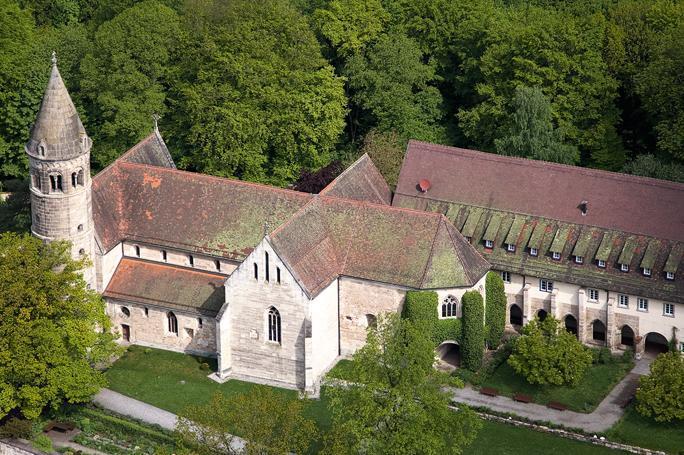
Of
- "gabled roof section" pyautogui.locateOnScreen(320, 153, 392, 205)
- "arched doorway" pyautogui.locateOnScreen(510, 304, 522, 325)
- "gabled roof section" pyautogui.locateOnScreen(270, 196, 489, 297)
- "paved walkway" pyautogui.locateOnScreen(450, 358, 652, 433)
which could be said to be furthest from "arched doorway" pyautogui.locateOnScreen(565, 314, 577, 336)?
"gabled roof section" pyautogui.locateOnScreen(320, 153, 392, 205)

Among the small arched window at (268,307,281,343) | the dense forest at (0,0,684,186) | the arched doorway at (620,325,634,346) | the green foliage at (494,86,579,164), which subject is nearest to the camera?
the small arched window at (268,307,281,343)

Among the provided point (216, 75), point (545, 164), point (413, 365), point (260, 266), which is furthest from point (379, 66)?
point (413, 365)

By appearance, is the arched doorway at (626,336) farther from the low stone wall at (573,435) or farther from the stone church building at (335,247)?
the low stone wall at (573,435)

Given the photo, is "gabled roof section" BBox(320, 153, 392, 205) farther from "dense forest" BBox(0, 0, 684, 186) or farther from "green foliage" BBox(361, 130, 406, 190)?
"dense forest" BBox(0, 0, 684, 186)

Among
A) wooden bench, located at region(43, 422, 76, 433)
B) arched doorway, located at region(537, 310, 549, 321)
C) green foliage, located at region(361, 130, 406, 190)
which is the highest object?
green foliage, located at region(361, 130, 406, 190)

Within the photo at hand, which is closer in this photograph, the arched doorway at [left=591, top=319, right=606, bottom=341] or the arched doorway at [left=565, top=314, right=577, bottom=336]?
the arched doorway at [left=591, top=319, right=606, bottom=341]

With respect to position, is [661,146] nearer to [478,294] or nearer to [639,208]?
[639,208]

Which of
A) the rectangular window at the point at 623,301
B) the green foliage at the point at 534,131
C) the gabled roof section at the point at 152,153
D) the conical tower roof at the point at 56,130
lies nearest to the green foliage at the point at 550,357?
the rectangular window at the point at 623,301
